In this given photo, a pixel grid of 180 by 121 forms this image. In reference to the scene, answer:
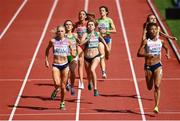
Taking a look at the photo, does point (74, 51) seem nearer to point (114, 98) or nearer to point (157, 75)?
point (114, 98)

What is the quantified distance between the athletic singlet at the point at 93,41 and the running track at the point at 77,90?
1337mm

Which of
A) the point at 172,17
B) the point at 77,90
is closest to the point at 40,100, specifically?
the point at 77,90

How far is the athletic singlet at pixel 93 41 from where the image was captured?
19.5 metres

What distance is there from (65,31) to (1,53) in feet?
27.4

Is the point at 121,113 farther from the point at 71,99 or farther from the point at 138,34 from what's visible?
the point at 138,34

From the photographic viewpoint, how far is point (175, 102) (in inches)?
758

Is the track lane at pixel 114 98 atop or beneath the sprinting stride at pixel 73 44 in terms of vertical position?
beneath

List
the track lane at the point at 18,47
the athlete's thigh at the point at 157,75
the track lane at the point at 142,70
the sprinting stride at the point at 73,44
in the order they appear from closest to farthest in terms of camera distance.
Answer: the athlete's thigh at the point at 157,75, the track lane at the point at 142,70, the sprinting stride at the point at 73,44, the track lane at the point at 18,47

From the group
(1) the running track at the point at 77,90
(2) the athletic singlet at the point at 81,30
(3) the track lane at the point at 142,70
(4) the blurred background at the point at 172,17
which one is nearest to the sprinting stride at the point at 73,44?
(1) the running track at the point at 77,90

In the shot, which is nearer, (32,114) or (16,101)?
(32,114)

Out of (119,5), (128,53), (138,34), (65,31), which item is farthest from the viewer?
(119,5)

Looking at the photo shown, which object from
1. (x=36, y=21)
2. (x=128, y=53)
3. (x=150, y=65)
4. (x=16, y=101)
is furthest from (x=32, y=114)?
(x=36, y=21)

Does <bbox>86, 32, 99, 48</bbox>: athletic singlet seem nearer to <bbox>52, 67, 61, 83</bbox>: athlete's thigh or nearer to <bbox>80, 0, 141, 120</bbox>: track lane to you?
<bbox>80, 0, 141, 120</bbox>: track lane

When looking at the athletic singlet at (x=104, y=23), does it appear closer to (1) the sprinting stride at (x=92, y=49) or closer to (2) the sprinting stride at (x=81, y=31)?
(2) the sprinting stride at (x=81, y=31)
